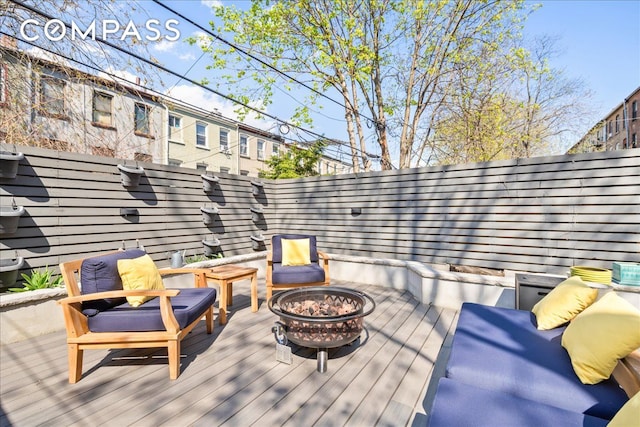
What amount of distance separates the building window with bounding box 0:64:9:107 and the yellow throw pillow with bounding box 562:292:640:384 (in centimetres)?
687

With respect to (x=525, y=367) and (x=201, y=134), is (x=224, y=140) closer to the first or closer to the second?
(x=201, y=134)

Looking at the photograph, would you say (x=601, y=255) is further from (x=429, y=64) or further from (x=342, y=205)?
(x=429, y=64)

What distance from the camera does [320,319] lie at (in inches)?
81.6

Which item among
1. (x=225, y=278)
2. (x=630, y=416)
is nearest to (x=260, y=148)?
(x=225, y=278)

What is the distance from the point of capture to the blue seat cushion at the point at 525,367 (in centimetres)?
134

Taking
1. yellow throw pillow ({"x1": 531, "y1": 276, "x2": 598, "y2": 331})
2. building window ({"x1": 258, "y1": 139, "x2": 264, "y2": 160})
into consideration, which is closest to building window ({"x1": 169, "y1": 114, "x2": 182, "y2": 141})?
building window ({"x1": 258, "y1": 139, "x2": 264, "y2": 160})

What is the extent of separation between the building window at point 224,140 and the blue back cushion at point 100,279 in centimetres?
1172

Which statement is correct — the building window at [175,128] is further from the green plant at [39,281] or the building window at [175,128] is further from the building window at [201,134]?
the green plant at [39,281]

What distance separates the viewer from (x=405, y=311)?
3.56 metres

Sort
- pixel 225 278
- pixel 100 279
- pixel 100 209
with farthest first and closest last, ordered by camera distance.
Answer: pixel 100 209
pixel 225 278
pixel 100 279

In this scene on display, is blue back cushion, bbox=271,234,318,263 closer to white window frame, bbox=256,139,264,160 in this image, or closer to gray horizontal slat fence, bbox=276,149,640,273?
gray horizontal slat fence, bbox=276,149,640,273

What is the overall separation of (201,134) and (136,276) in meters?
11.5

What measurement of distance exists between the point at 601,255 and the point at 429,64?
20.1 feet

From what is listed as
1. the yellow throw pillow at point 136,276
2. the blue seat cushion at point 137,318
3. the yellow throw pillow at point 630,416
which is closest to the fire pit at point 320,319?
the blue seat cushion at point 137,318
